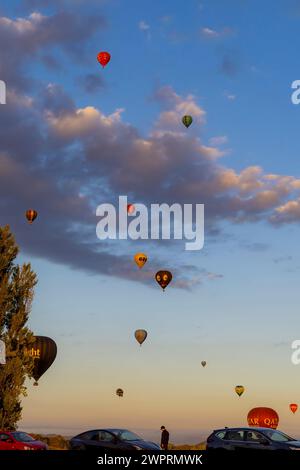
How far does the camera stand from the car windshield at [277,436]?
2768 cm

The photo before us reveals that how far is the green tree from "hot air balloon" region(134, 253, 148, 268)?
25695 millimetres

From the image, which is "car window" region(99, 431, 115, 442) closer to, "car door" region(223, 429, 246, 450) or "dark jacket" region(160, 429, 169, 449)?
"car door" region(223, 429, 246, 450)

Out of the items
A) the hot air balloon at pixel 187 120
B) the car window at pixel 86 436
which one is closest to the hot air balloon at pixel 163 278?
the hot air balloon at pixel 187 120

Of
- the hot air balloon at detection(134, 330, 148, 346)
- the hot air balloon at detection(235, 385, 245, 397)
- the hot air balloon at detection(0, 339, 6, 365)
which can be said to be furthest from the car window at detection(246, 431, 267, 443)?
the hot air balloon at detection(235, 385, 245, 397)

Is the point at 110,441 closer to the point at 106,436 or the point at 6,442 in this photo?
the point at 106,436

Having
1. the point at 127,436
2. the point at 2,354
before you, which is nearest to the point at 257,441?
the point at 127,436

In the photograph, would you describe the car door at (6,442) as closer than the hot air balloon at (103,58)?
Yes

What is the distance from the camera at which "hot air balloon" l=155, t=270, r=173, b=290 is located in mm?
72375

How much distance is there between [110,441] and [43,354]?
29.3m

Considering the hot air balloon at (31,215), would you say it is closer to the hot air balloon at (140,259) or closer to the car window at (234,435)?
the hot air balloon at (140,259)

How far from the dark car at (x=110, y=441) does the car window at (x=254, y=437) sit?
11.5 ft
